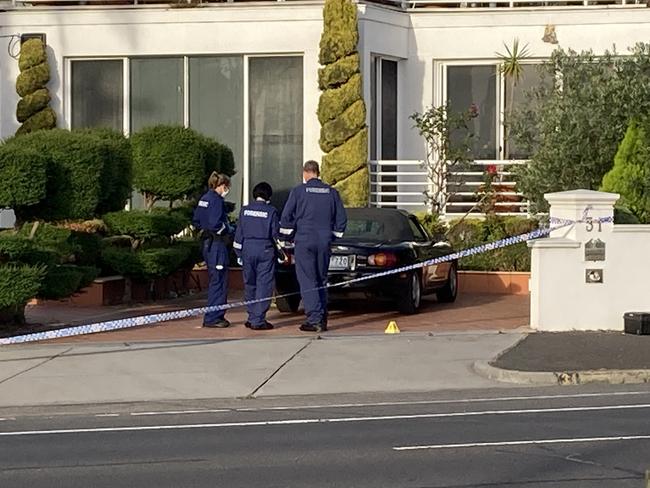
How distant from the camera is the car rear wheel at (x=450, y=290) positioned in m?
18.6

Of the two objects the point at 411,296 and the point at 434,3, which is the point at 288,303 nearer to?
the point at 411,296

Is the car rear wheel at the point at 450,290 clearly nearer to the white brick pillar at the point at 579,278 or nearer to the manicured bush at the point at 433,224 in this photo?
the manicured bush at the point at 433,224

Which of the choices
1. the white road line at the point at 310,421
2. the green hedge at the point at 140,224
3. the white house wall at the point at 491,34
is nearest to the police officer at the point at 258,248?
the green hedge at the point at 140,224

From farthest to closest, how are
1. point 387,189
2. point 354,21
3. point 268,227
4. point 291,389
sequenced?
point 387,189, point 354,21, point 268,227, point 291,389

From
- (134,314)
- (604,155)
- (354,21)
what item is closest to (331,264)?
(134,314)

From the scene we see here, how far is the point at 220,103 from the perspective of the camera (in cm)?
2338

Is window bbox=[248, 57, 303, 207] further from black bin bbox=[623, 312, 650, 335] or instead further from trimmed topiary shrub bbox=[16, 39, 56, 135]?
black bin bbox=[623, 312, 650, 335]

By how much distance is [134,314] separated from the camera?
17078mm

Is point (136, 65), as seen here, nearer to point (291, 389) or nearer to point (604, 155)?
point (604, 155)

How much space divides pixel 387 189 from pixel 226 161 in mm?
4037

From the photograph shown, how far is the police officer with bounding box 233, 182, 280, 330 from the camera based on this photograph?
50.8ft

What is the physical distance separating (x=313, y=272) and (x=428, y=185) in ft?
27.9

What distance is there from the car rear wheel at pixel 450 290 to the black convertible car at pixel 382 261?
9 cm

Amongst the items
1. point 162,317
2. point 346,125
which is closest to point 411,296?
point 162,317
